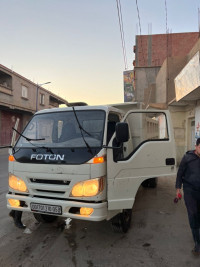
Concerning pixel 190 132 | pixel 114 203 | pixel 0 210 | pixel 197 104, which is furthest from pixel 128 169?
pixel 190 132

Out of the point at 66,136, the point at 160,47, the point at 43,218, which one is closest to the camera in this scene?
the point at 66,136

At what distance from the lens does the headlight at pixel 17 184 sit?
3339 millimetres

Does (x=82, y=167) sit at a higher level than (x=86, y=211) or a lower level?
higher

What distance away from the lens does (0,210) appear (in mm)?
5047

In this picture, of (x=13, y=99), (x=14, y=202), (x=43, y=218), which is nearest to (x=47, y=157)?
(x=14, y=202)

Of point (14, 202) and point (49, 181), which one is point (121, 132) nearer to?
point (49, 181)

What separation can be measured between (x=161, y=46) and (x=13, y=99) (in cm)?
1873

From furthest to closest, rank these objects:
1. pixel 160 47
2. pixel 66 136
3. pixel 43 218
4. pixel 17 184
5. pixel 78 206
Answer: pixel 160 47 → pixel 43 218 → pixel 66 136 → pixel 17 184 → pixel 78 206

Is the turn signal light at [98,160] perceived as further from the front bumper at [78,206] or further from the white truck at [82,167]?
the front bumper at [78,206]

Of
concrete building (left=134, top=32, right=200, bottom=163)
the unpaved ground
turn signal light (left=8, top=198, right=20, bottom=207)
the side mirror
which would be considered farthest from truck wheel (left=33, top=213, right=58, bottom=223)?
concrete building (left=134, top=32, right=200, bottom=163)

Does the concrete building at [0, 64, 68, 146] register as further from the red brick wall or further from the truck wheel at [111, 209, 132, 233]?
the truck wheel at [111, 209, 132, 233]

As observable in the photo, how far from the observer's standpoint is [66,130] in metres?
3.67

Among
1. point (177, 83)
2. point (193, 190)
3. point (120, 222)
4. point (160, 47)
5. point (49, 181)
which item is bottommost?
point (120, 222)

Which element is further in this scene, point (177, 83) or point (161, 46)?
point (161, 46)
